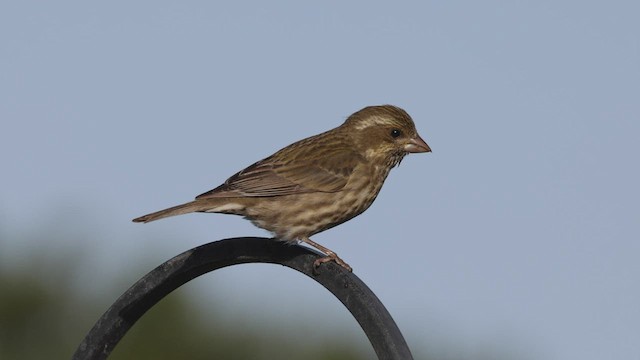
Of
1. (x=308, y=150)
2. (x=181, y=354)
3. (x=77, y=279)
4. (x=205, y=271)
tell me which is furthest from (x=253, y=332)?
(x=205, y=271)

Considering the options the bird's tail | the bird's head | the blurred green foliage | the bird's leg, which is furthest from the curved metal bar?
the blurred green foliage

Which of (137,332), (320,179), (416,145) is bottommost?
(137,332)

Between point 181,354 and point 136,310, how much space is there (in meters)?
5.78

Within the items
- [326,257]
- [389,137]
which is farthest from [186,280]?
[389,137]

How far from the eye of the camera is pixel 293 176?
26.3ft

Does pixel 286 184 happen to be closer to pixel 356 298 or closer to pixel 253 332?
pixel 356 298

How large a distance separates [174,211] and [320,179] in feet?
3.67

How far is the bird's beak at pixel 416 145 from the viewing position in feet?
27.1

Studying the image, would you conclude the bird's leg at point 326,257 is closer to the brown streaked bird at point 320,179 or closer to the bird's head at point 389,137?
the brown streaked bird at point 320,179

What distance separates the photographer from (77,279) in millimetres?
12148

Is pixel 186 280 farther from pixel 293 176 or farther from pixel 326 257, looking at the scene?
pixel 293 176

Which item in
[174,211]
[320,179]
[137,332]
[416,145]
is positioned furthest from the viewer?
[137,332]

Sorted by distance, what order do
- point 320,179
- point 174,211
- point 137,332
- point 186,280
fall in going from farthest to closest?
point 137,332, point 320,179, point 174,211, point 186,280

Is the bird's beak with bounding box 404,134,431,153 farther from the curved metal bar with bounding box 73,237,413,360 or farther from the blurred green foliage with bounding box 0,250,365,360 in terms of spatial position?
the blurred green foliage with bounding box 0,250,365,360
